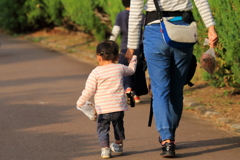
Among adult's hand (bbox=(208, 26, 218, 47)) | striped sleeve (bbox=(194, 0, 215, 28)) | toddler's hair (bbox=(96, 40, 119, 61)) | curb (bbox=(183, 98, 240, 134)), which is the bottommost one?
curb (bbox=(183, 98, 240, 134))

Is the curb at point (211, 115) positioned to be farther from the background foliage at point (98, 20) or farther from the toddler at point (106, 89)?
the toddler at point (106, 89)

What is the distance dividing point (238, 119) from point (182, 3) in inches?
98.8

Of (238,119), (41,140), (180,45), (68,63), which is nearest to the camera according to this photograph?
(180,45)

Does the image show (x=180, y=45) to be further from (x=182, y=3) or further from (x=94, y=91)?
(x=94, y=91)

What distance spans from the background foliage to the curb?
672 millimetres

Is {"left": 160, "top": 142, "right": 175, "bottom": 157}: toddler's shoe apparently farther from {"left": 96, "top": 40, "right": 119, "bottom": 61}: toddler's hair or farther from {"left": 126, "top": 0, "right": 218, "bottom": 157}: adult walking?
{"left": 96, "top": 40, "right": 119, "bottom": 61}: toddler's hair

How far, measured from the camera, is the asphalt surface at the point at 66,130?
5145mm

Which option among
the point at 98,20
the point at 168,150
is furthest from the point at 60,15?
the point at 168,150

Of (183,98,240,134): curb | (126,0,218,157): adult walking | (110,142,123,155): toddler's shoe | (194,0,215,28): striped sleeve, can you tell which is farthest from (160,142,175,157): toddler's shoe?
(183,98,240,134): curb

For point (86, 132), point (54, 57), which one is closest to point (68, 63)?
point (54, 57)

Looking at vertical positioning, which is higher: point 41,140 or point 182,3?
point 182,3

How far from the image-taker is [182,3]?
15.4ft

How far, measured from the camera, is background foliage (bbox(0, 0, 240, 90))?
6949 mm

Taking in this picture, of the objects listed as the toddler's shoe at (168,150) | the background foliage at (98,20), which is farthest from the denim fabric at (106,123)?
the background foliage at (98,20)
